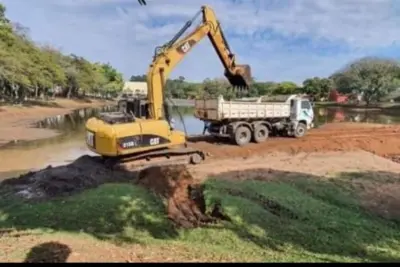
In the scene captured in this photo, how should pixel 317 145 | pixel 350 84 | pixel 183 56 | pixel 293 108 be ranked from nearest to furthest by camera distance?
pixel 183 56
pixel 317 145
pixel 293 108
pixel 350 84

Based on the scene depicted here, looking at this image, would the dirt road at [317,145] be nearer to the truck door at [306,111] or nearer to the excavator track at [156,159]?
the truck door at [306,111]

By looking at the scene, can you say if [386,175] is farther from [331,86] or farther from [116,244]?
[331,86]

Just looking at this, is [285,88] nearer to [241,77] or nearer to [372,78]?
[372,78]

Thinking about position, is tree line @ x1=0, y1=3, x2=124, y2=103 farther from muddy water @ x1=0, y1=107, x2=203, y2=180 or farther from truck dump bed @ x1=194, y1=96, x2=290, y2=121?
truck dump bed @ x1=194, y1=96, x2=290, y2=121

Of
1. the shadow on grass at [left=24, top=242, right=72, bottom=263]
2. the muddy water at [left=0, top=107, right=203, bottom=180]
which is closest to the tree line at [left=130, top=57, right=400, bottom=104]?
the muddy water at [left=0, top=107, right=203, bottom=180]

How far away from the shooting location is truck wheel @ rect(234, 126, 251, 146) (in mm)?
18641

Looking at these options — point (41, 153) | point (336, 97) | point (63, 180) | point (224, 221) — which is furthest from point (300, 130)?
point (336, 97)

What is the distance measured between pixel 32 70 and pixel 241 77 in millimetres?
38678

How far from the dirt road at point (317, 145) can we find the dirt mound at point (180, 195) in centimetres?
581

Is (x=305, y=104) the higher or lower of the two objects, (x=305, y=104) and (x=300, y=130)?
the higher

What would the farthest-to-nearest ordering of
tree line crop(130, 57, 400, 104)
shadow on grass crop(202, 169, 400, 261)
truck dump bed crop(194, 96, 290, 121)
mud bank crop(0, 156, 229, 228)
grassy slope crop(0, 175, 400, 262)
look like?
tree line crop(130, 57, 400, 104), truck dump bed crop(194, 96, 290, 121), mud bank crop(0, 156, 229, 228), shadow on grass crop(202, 169, 400, 261), grassy slope crop(0, 175, 400, 262)

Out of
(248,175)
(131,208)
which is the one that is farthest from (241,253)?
(248,175)

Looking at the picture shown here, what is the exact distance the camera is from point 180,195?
10406 millimetres

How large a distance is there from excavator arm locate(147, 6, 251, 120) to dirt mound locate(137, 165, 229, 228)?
4.37m
